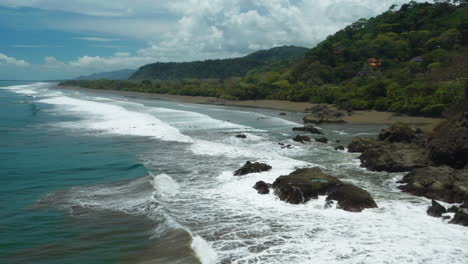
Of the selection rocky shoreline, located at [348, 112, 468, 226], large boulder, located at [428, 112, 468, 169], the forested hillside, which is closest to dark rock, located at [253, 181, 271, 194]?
rocky shoreline, located at [348, 112, 468, 226]

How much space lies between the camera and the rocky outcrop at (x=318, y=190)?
1398 cm

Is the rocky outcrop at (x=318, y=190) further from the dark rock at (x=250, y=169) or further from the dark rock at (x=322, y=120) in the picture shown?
the dark rock at (x=322, y=120)

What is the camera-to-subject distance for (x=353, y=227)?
1231 centimetres

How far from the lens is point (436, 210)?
13.2 meters

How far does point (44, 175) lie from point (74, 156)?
15.9 ft

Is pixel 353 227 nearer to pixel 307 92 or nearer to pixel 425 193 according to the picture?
pixel 425 193

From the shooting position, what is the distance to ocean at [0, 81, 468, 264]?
1073 centimetres

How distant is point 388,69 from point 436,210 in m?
68.3

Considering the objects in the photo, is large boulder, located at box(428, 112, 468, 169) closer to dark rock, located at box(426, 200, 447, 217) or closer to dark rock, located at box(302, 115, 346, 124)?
dark rock, located at box(426, 200, 447, 217)

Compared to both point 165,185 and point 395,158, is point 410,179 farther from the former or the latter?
point 165,185

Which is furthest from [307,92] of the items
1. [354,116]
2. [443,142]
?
[443,142]

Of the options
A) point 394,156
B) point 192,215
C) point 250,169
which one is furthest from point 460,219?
point 250,169

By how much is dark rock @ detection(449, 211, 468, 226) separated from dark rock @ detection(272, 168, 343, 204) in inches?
176

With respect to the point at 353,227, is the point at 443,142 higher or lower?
higher
